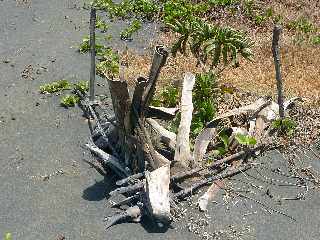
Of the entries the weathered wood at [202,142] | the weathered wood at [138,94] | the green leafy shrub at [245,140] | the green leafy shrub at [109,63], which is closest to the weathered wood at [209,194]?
the weathered wood at [202,142]

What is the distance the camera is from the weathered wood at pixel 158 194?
7977 millimetres

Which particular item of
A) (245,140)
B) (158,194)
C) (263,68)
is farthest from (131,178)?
(263,68)

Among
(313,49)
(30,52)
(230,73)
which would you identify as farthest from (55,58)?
(313,49)

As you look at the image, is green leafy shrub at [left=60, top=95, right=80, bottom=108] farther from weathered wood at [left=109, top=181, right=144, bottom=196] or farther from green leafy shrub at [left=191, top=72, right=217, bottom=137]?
weathered wood at [left=109, top=181, right=144, bottom=196]

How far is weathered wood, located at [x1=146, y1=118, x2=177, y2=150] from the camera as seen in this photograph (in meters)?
9.32

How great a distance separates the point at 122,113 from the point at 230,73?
180 inches

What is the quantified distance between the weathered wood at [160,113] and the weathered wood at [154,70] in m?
0.65

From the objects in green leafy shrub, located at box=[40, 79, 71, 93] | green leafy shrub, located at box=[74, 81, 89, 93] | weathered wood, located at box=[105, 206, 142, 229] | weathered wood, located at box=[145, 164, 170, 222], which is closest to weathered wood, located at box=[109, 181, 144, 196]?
weathered wood, located at box=[145, 164, 170, 222]

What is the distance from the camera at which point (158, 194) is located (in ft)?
26.6

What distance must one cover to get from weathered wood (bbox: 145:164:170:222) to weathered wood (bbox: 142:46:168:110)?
3.44 ft

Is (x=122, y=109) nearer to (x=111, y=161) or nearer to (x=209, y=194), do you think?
(x=111, y=161)

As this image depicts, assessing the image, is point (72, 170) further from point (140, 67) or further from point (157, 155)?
point (140, 67)

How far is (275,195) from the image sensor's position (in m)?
9.09

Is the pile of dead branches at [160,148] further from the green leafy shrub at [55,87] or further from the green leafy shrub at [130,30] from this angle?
the green leafy shrub at [130,30]
